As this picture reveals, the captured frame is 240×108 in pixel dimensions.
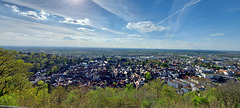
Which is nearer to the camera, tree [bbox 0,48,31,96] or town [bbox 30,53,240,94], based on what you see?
tree [bbox 0,48,31,96]

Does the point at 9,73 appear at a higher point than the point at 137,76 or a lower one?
higher

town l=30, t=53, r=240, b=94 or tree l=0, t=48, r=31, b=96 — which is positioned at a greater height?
tree l=0, t=48, r=31, b=96

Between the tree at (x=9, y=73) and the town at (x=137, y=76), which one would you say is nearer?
the tree at (x=9, y=73)

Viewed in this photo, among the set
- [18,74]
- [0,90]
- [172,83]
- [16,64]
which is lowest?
[172,83]

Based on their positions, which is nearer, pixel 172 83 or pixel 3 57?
pixel 3 57

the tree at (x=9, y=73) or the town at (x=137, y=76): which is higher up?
the tree at (x=9, y=73)

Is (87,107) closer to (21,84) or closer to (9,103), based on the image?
(9,103)

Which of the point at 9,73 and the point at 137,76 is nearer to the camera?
the point at 9,73

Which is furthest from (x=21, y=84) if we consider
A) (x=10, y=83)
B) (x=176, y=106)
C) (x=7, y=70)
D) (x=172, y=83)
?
(x=172, y=83)
